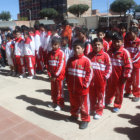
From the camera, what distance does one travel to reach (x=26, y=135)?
324 cm

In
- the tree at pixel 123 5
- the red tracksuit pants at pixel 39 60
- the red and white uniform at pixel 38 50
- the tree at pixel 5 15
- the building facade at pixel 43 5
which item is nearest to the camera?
the red and white uniform at pixel 38 50

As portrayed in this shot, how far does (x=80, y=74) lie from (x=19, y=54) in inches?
154

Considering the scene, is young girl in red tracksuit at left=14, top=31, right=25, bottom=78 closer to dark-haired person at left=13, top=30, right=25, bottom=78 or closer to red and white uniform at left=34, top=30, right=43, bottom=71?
dark-haired person at left=13, top=30, right=25, bottom=78

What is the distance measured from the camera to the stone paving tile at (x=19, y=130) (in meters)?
3.18

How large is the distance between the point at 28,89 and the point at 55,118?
2057 millimetres

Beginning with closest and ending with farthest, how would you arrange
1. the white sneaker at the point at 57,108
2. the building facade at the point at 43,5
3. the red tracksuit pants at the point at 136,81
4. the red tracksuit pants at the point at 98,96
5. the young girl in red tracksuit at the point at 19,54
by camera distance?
the red tracksuit pants at the point at 98,96 → the white sneaker at the point at 57,108 → the red tracksuit pants at the point at 136,81 → the young girl in red tracksuit at the point at 19,54 → the building facade at the point at 43,5

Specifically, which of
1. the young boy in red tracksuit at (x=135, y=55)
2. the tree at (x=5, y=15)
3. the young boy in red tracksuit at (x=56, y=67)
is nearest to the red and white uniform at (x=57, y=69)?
the young boy in red tracksuit at (x=56, y=67)

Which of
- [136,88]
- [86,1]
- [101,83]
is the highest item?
[86,1]

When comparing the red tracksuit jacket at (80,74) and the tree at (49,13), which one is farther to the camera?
the tree at (49,13)

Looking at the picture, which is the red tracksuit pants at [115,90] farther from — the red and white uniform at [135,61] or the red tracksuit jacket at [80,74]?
the red tracksuit jacket at [80,74]

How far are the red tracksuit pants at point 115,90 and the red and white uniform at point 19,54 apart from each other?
3657 mm

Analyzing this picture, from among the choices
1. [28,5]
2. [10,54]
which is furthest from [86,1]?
[10,54]

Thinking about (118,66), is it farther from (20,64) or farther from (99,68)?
(20,64)

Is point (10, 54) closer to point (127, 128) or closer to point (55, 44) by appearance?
point (55, 44)
